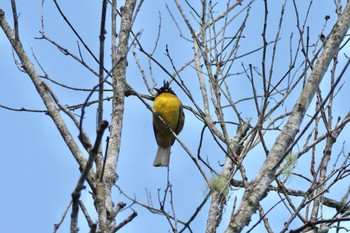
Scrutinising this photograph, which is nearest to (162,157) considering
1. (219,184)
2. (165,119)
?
(165,119)

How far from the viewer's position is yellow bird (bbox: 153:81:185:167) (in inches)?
286

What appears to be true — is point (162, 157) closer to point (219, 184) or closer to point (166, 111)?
point (166, 111)

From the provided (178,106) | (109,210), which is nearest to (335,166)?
(109,210)

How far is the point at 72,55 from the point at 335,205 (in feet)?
7.56

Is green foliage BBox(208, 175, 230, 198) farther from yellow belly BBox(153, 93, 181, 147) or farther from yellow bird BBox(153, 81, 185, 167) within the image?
yellow belly BBox(153, 93, 181, 147)

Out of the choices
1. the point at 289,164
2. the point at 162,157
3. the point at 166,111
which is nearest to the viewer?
the point at 289,164

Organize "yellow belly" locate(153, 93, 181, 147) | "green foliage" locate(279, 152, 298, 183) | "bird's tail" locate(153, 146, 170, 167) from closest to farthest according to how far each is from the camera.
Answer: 1. "green foliage" locate(279, 152, 298, 183)
2. "yellow belly" locate(153, 93, 181, 147)
3. "bird's tail" locate(153, 146, 170, 167)

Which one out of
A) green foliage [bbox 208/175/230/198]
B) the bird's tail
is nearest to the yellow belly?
the bird's tail

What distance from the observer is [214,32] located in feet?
16.3

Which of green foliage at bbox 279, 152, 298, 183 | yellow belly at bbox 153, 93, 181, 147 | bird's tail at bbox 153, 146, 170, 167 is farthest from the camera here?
bird's tail at bbox 153, 146, 170, 167

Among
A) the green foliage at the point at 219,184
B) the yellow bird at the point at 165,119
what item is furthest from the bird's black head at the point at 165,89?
the green foliage at the point at 219,184

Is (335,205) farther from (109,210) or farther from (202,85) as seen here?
(109,210)

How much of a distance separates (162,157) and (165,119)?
0.50m

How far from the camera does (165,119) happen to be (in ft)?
23.9
